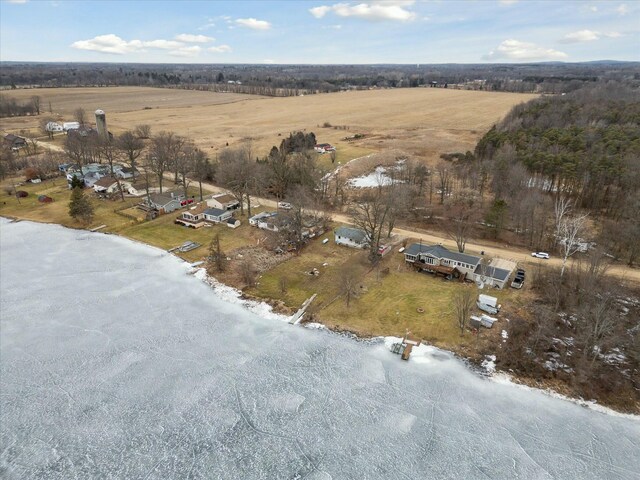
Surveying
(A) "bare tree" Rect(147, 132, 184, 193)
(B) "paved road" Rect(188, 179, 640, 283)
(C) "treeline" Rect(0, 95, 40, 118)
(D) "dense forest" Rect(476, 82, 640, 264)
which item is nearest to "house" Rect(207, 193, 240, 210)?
(A) "bare tree" Rect(147, 132, 184, 193)

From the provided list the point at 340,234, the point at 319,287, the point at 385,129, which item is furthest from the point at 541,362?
the point at 385,129

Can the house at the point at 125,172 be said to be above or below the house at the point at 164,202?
above

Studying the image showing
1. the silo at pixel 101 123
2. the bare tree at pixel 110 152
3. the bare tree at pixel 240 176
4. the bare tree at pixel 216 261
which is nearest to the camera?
the bare tree at pixel 216 261

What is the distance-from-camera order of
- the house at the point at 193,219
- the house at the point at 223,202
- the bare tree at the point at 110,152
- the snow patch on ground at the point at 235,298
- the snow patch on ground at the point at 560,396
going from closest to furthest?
the snow patch on ground at the point at 560,396 < the snow patch on ground at the point at 235,298 < the house at the point at 193,219 < the house at the point at 223,202 < the bare tree at the point at 110,152

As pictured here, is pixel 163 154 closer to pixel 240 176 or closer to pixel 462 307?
pixel 240 176

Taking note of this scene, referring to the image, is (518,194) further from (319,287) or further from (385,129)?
(385,129)

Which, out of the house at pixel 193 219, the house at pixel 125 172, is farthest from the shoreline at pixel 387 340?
the house at pixel 125 172

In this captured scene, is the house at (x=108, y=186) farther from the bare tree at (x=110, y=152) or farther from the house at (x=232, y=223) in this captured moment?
the house at (x=232, y=223)
